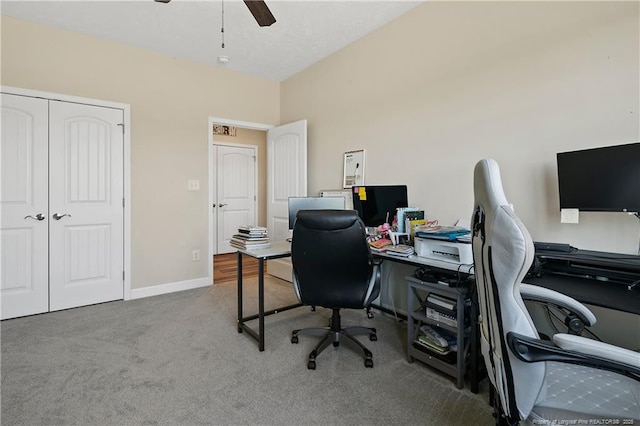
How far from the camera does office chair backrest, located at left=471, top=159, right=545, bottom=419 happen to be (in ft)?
3.20

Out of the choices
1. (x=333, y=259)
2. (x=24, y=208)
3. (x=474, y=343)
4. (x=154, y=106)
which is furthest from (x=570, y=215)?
(x=24, y=208)

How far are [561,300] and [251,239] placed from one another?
2.03m

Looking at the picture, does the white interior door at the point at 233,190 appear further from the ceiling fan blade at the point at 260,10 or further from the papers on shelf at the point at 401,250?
the papers on shelf at the point at 401,250

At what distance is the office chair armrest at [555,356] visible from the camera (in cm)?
87

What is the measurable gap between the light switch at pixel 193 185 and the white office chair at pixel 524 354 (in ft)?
11.9

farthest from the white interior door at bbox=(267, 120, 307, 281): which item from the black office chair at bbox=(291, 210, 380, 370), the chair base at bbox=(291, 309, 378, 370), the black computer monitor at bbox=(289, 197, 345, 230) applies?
the black office chair at bbox=(291, 210, 380, 370)

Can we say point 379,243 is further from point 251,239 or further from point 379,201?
point 251,239

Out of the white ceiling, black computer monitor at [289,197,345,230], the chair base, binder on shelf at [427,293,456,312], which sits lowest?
the chair base

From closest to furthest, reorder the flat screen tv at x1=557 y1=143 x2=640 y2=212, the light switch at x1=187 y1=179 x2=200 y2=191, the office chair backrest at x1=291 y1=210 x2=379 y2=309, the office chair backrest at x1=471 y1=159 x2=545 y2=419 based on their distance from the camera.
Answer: the office chair backrest at x1=471 y1=159 x2=545 y2=419
the flat screen tv at x1=557 y1=143 x2=640 y2=212
the office chair backrest at x1=291 y1=210 x2=379 y2=309
the light switch at x1=187 y1=179 x2=200 y2=191

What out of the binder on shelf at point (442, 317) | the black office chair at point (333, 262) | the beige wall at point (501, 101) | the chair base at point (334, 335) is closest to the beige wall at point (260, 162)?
the beige wall at point (501, 101)

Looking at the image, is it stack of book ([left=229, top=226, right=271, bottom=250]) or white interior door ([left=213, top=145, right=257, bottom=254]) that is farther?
white interior door ([left=213, top=145, right=257, bottom=254])

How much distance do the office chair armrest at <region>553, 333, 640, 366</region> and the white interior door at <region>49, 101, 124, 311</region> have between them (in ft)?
13.0

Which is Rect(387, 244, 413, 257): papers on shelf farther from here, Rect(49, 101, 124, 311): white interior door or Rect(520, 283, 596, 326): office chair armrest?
Rect(49, 101, 124, 311): white interior door

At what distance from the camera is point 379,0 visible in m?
2.75
